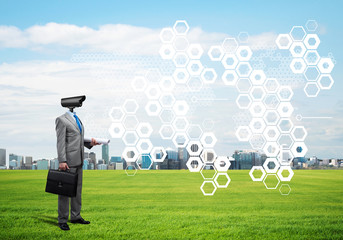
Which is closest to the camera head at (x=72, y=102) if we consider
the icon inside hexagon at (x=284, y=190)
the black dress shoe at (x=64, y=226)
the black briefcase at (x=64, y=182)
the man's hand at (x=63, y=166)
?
the man's hand at (x=63, y=166)

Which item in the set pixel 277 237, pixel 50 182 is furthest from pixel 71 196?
pixel 277 237

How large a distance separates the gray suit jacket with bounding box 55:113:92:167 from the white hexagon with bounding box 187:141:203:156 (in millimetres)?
3827

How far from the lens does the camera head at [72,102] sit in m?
5.36

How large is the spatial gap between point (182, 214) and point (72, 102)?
8.25 ft

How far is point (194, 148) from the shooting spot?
883 centimetres

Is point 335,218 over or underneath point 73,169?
underneath

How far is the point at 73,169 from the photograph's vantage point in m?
5.27

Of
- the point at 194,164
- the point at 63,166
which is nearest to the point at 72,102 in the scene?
the point at 63,166

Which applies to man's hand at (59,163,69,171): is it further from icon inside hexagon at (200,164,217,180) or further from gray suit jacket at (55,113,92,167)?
icon inside hexagon at (200,164,217,180)

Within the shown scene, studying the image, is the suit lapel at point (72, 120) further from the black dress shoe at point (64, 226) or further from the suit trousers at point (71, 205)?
the black dress shoe at point (64, 226)

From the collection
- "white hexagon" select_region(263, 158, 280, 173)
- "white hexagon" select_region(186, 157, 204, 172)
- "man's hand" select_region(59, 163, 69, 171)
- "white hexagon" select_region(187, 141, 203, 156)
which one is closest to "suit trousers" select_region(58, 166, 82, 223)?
"man's hand" select_region(59, 163, 69, 171)

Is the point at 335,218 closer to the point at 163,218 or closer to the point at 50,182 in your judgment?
the point at 163,218

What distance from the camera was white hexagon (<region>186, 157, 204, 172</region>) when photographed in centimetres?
859

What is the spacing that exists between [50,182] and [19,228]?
0.88 metres
